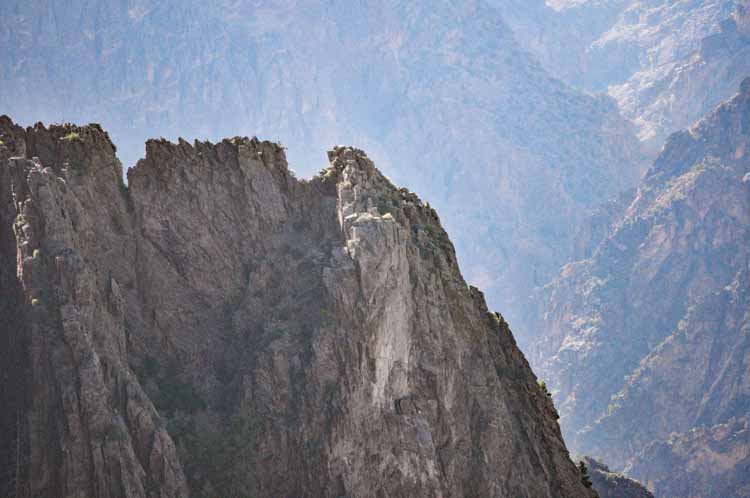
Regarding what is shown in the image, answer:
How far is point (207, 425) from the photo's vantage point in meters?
61.2

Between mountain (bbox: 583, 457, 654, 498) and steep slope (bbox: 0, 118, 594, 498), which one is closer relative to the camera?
steep slope (bbox: 0, 118, 594, 498)

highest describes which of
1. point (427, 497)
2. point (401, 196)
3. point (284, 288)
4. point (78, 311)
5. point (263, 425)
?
point (401, 196)

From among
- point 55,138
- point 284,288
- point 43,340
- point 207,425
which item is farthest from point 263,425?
point 55,138

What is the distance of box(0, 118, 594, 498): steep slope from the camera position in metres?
54.1

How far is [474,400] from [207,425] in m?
17.8

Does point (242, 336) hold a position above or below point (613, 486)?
below

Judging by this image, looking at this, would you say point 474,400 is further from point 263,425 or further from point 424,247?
point 263,425

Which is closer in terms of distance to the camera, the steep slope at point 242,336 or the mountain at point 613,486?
the steep slope at point 242,336

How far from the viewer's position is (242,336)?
64.8 metres

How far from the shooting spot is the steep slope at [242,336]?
5409cm

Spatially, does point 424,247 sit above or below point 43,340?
above

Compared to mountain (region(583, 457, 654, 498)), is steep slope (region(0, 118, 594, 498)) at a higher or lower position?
lower

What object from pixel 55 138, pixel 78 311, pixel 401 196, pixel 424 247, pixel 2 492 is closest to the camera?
pixel 2 492

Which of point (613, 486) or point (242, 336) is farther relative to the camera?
point (613, 486)
